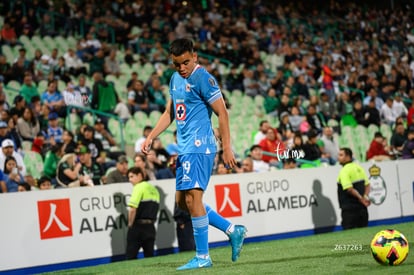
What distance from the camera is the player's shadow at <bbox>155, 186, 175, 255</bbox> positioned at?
14.4 meters

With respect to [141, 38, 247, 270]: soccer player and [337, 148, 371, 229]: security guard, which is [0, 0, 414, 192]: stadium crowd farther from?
[141, 38, 247, 270]: soccer player

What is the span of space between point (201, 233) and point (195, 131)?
104 centimetres

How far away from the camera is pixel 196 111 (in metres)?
8.20

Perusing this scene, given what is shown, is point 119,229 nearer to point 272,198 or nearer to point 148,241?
point 148,241

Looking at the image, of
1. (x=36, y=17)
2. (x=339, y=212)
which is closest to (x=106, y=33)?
(x=36, y=17)

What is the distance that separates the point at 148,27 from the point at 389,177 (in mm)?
10955

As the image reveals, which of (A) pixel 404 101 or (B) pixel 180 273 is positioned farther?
(A) pixel 404 101

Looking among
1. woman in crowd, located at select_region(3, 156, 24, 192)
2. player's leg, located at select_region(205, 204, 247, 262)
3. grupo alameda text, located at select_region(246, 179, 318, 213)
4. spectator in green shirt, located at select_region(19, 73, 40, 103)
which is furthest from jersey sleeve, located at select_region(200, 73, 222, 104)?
spectator in green shirt, located at select_region(19, 73, 40, 103)

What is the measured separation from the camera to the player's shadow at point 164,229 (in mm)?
14375

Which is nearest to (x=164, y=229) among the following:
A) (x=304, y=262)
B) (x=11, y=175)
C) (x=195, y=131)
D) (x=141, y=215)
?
(x=141, y=215)

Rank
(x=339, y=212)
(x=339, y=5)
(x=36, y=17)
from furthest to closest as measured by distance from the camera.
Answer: (x=339, y=5) < (x=36, y=17) < (x=339, y=212)

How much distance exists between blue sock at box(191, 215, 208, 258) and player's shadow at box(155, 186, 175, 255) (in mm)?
6163

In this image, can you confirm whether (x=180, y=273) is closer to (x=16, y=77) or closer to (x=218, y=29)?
(x=16, y=77)

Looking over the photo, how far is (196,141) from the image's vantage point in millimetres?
8156
